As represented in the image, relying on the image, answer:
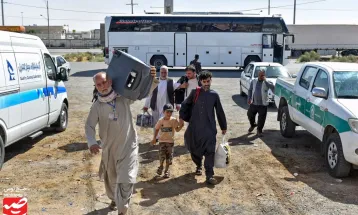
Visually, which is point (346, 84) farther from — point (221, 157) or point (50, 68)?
point (50, 68)

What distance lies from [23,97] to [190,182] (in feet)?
11.9

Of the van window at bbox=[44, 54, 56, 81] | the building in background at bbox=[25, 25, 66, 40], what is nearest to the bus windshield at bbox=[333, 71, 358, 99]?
the van window at bbox=[44, 54, 56, 81]

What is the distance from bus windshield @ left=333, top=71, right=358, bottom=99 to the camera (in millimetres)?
7699

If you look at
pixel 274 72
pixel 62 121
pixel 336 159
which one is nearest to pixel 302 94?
pixel 336 159

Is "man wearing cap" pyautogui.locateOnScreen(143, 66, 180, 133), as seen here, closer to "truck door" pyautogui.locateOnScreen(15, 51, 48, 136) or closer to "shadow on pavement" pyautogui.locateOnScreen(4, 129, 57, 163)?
"truck door" pyautogui.locateOnScreen(15, 51, 48, 136)

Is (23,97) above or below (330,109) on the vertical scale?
above

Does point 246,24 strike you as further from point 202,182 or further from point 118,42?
point 202,182

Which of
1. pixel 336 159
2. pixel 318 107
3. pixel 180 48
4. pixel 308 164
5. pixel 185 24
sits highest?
pixel 185 24

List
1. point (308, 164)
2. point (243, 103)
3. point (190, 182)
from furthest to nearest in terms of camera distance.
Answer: point (243, 103), point (308, 164), point (190, 182)

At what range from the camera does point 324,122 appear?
7.69m

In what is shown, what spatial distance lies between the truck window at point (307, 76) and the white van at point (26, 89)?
5.39 m

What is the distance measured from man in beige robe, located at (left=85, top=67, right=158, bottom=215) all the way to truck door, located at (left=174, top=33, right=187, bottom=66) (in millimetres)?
25977

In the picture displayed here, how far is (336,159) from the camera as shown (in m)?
7.12

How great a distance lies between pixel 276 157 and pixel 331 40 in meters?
52.1
